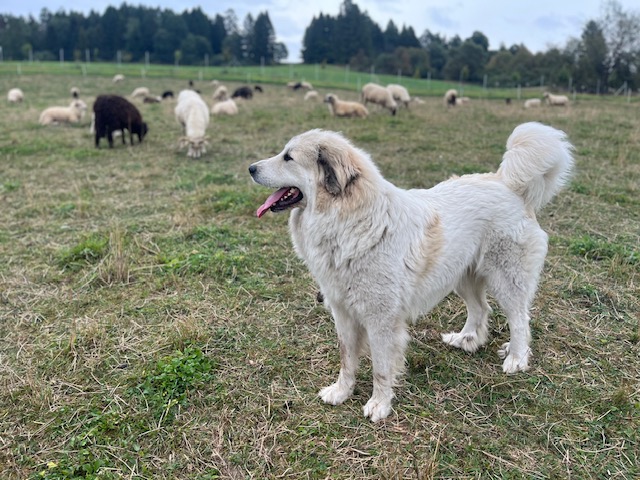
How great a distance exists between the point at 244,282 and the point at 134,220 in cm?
247

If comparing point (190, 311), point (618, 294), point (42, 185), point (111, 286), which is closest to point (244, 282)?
point (190, 311)

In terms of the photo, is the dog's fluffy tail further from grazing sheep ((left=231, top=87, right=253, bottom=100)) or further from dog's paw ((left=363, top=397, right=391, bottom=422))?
grazing sheep ((left=231, top=87, right=253, bottom=100))

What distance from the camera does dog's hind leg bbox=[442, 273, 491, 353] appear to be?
3.72 m

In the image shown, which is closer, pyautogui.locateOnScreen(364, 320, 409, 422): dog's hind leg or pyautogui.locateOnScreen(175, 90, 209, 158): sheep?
pyautogui.locateOnScreen(364, 320, 409, 422): dog's hind leg

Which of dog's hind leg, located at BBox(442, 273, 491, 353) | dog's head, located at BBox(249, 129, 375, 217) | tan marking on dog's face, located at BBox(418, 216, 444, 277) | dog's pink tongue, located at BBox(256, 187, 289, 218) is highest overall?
dog's head, located at BBox(249, 129, 375, 217)

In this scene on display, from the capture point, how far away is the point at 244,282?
4.64m

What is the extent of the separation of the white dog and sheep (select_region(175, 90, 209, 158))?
25.5 feet

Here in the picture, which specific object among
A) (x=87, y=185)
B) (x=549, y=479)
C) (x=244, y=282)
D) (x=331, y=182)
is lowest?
(x=549, y=479)

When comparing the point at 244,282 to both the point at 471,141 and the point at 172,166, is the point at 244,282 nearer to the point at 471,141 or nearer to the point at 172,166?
the point at 172,166

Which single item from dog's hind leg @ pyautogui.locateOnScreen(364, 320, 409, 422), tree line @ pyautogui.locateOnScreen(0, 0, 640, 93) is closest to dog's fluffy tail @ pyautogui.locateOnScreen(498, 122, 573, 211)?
dog's hind leg @ pyautogui.locateOnScreen(364, 320, 409, 422)

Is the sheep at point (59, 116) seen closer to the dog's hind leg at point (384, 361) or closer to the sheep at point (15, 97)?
the sheep at point (15, 97)

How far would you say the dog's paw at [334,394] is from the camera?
3.13 metres

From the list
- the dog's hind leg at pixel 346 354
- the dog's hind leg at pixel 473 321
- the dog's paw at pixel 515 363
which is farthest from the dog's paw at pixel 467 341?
the dog's hind leg at pixel 346 354

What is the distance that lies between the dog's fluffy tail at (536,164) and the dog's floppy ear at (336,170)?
1338 millimetres
